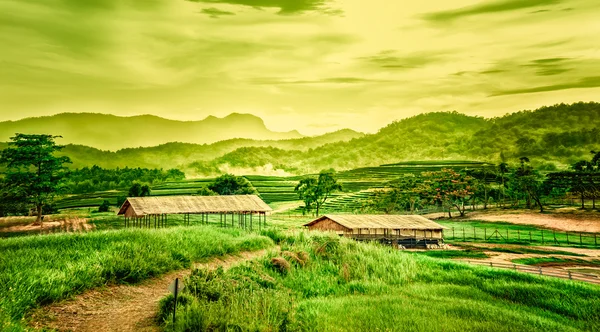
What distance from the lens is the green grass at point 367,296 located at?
52.1 feet

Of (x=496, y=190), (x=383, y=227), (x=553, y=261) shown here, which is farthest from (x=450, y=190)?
(x=553, y=261)

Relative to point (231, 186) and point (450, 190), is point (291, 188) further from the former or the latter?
point (450, 190)

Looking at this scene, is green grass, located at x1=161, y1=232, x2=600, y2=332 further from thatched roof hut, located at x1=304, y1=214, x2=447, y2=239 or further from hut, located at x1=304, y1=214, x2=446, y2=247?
hut, located at x1=304, y1=214, x2=446, y2=247

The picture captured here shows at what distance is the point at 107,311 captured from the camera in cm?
1534

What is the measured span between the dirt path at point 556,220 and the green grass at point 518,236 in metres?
2.31

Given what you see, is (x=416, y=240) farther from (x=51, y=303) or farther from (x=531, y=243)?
(x=51, y=303)

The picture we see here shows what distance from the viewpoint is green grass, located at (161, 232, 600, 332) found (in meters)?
15.9

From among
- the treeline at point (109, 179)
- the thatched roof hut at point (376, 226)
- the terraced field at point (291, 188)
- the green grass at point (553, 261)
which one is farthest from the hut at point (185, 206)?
the treeline at point (109, 179)

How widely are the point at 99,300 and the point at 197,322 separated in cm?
459

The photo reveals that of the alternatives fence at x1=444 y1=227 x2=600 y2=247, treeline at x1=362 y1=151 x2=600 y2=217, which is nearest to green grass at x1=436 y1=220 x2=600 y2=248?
fence at x1=444 y1=227 x2=600 y2=247

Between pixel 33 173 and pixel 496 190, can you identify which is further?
pixel 496 190

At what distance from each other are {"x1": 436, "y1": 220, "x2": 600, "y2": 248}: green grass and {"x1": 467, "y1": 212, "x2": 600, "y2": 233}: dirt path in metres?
2.31

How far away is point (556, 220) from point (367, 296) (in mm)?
76618

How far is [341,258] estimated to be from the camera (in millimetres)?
26844
